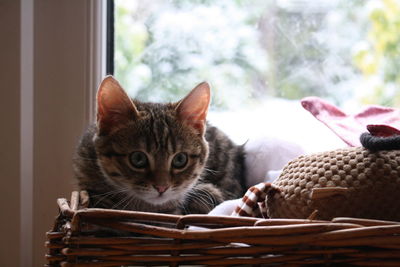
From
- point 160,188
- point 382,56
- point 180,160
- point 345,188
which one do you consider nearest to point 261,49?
point 382,56

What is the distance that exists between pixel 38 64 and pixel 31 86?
3.1 inches

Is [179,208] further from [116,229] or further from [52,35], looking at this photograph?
[52,35]

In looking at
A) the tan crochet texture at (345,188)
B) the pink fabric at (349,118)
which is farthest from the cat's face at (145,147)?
the tan crochet texture at (345,188)

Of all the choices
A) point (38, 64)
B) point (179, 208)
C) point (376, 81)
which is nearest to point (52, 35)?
point (38, 64)

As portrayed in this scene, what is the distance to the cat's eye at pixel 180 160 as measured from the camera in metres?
1.20

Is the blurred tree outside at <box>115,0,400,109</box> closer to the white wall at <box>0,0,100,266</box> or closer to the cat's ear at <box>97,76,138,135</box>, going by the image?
the white wall at <box>0,0,100,266</box>

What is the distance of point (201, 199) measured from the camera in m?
1.27

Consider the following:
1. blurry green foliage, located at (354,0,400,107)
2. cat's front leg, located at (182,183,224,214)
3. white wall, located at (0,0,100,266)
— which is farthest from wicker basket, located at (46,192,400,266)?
blurry green foliage, located at (354,0,400,107)

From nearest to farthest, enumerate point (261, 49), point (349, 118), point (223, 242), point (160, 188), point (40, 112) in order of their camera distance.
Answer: point (223, 242) < point (160, 188) < point (349, 118) < point (40, 112) < point (261, 49)

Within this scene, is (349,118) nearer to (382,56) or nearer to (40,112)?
(382,56)

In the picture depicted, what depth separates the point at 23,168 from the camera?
1418 millimetres

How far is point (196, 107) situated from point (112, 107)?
0.70ft

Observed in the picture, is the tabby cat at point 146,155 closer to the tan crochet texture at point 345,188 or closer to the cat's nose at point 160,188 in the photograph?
the cat's nose at point 160,188

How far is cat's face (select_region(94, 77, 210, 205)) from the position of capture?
115 cm
